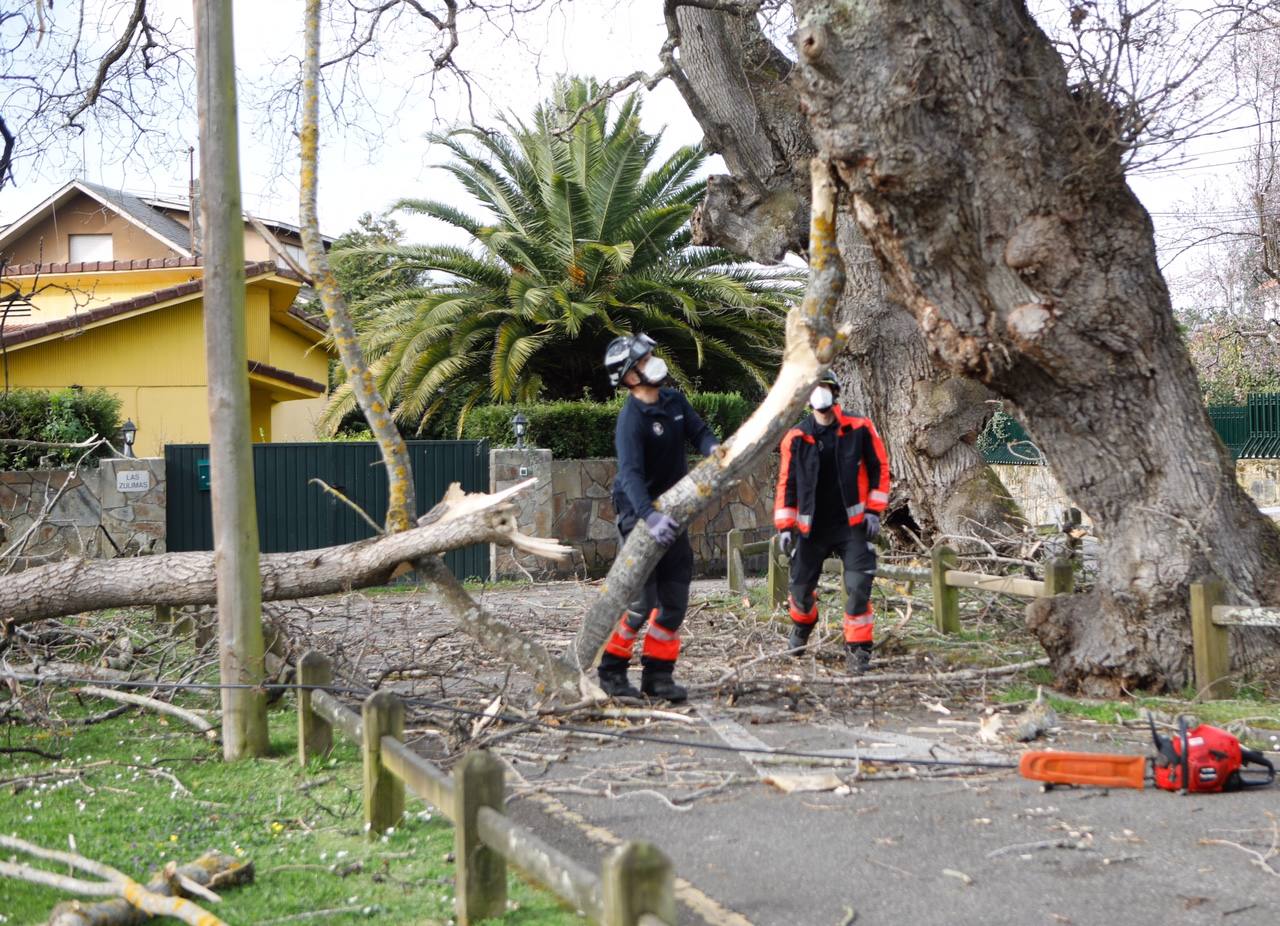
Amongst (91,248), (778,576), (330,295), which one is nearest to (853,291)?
(778,576)

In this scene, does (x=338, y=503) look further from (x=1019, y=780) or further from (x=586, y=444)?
(x=1019, y=780)

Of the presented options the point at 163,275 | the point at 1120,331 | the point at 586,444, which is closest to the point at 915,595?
the point at 1120,331

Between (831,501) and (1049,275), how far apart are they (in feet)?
7.02

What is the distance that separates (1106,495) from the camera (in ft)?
24.4

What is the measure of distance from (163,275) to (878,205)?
757 inches

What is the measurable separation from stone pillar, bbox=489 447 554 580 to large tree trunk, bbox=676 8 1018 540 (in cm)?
455

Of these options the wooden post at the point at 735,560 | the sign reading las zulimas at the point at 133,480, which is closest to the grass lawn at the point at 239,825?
the wooden post at the point at 735,560

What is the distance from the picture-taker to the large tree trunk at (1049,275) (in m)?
6.79

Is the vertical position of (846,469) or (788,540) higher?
(846,469)

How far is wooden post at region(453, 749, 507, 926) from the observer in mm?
3850

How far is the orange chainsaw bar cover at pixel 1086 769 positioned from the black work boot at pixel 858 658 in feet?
8.50

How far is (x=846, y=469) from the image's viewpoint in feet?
26.8

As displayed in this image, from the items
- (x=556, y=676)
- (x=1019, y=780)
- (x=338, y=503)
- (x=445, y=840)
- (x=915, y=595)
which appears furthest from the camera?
(x=338, y=503)

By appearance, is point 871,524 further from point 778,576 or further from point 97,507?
point 97,507
